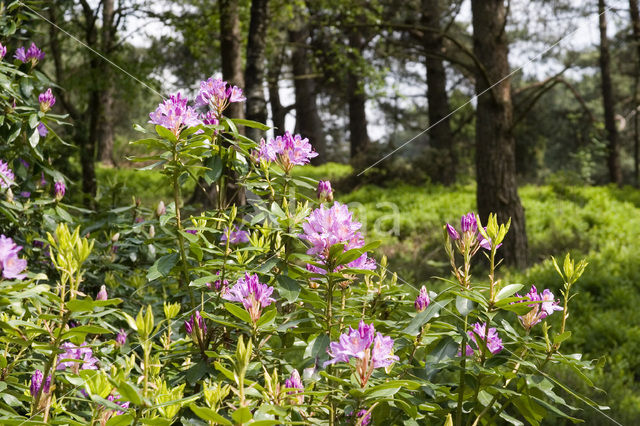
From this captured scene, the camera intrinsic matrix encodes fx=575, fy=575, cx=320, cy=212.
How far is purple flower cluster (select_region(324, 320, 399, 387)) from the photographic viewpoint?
1.20 meters

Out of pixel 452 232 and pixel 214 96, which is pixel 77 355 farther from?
pixel 452 232

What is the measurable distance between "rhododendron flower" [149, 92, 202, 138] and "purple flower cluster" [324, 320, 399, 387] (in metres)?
0.87

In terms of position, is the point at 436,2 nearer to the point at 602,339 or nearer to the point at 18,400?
the point at 602,339

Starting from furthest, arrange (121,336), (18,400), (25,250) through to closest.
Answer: (25,250) → (121,336) → (18,400)

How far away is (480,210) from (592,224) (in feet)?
9.64

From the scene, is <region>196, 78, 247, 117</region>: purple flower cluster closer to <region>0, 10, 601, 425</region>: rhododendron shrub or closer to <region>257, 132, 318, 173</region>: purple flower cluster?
<region>0, 10, 601, 425</region>: rhododendron shrub

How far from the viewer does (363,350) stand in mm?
1211

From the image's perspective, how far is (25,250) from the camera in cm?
288

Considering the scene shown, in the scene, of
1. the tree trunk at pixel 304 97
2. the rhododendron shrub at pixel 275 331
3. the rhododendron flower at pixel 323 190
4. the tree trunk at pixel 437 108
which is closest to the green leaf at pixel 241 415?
the rhododendron shrub at pixel 275 331

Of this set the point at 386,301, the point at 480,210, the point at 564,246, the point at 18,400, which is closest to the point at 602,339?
the point at 480,210

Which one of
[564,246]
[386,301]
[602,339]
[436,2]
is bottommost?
[602,339]

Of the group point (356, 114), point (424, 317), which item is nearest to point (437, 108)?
point (356, 114)

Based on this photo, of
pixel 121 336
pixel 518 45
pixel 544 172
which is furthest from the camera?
pixel 544 172

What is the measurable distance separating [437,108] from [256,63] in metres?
8.32
